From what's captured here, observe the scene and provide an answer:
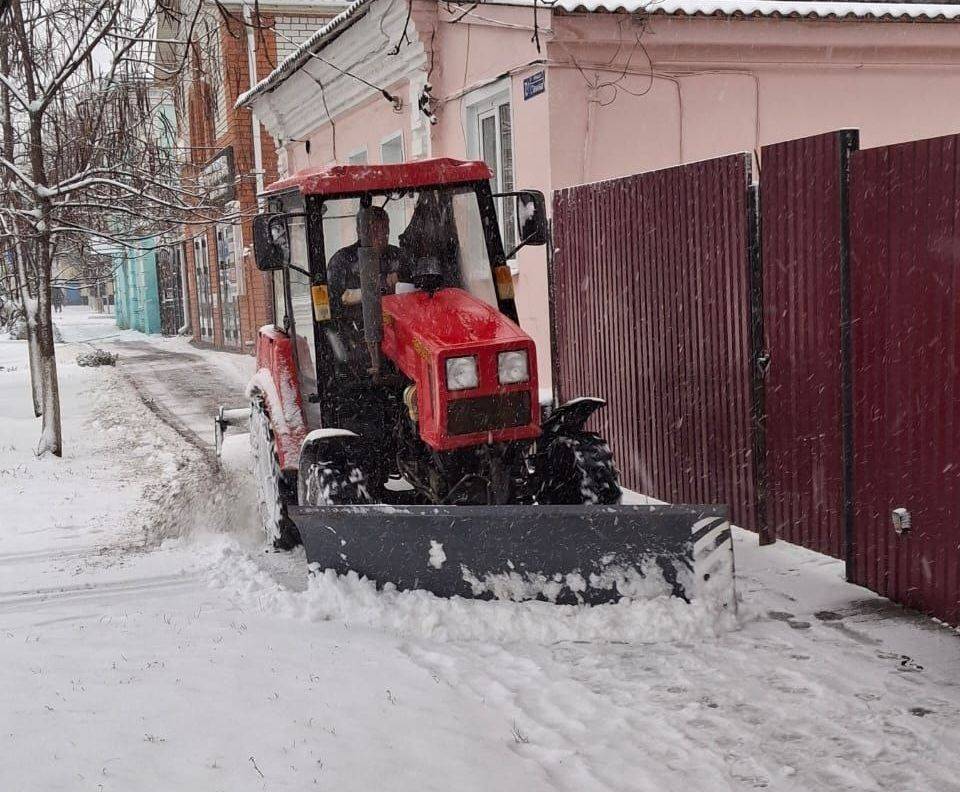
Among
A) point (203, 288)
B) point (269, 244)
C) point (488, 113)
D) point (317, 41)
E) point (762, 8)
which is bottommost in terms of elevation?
point (269, 244)

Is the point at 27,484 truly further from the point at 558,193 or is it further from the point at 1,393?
the point at 1,393

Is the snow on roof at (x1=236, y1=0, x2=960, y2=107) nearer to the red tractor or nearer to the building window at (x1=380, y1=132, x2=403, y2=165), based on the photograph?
the building window at (x1=380, y1=132, x2=403, y2=165)

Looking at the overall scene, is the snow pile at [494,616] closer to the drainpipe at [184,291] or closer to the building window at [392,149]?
the building window at [392,149]

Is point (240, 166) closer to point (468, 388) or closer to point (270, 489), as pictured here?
point (270, 489)

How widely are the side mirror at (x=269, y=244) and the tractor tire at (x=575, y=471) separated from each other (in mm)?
1642

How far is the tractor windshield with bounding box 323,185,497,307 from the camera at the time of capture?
5.49 meters

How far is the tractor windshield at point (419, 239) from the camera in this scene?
549 centimetres

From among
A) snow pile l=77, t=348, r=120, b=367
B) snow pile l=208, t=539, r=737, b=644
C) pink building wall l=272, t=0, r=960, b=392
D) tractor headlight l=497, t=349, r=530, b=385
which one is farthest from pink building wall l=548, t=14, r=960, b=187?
snow pile l=77, t=348, r=120, b=367

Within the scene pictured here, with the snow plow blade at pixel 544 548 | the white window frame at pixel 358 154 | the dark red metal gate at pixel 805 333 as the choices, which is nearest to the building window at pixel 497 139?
the white window frame at pixel 358 154

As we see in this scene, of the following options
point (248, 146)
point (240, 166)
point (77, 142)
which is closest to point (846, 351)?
point (77, 142)

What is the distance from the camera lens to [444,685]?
13.1 feet

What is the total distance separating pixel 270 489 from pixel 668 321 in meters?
2.71

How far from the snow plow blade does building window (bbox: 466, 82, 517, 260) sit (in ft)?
20.0

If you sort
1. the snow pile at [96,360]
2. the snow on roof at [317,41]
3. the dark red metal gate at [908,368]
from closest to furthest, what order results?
the dark red metal gate at [908,368]
the snow on roof at [317,41]
the snow pile at [96,360]
